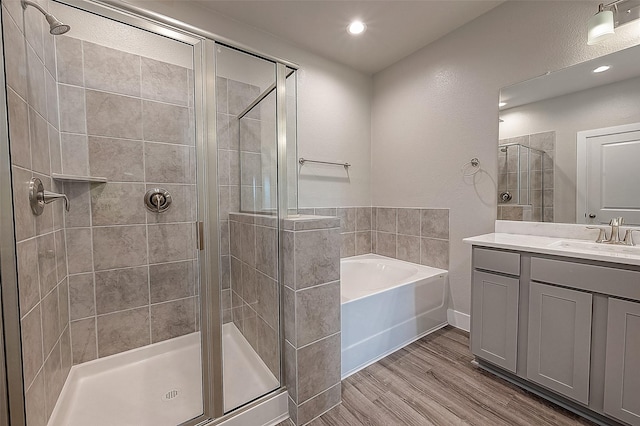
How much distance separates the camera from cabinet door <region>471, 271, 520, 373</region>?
4.99 feet

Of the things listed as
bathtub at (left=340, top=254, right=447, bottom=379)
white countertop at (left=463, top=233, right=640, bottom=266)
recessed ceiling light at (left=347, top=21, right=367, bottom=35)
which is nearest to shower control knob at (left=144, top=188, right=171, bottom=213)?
bathtub at (left=340, top=254, right=447, bottom=379)

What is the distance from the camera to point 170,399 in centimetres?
144

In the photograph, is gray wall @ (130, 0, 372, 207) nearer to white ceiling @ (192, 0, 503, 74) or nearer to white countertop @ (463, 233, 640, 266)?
white ceiling @ (192, 0, 503, 74)

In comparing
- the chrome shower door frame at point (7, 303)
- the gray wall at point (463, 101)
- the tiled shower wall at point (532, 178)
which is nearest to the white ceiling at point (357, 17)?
the gray wall at point (463, 101)

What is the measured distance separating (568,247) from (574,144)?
73 centimetres

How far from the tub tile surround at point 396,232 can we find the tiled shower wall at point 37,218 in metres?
1.76

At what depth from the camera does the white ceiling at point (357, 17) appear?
6.43ft

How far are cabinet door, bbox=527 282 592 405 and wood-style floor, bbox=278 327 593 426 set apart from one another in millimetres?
163

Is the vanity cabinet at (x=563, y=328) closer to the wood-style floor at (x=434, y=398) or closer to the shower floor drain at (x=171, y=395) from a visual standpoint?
the wood-style floor at (x=434, y=398)

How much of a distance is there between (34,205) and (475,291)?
7.99 ft

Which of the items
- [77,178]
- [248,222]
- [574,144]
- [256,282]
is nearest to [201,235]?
[248,222]

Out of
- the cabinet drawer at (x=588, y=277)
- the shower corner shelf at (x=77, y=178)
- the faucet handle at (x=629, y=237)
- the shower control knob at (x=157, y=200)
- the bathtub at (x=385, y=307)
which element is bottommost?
the bathtub at (x=385, y=307)

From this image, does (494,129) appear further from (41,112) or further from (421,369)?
(41,112)

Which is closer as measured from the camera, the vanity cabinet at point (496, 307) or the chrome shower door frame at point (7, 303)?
the chrome shower door frame at point (7, 303)
